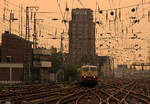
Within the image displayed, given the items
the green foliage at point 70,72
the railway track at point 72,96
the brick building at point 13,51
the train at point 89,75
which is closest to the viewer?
the railway track at point 72,96

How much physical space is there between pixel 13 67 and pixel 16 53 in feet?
19.6

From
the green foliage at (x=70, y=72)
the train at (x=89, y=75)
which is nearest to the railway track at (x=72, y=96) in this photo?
the train at (x=89, y=75)

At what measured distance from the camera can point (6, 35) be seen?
191 ft

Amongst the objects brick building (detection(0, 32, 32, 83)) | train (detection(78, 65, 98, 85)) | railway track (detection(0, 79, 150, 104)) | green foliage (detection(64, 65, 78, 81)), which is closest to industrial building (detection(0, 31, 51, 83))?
brick building (detection(0, 32, 32, 83))

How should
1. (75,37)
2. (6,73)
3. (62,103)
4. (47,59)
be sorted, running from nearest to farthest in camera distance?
1. (62,103)
2. (6,73)
3. (47,59)
4. (75,37)

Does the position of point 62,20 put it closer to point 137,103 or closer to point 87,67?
point 87,67

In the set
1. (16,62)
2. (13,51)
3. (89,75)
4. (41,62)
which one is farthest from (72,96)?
(41,62)

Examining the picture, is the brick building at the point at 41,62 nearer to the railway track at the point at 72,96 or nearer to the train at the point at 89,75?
the train at the point at 89,75

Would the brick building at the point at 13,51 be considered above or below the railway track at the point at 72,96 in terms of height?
above

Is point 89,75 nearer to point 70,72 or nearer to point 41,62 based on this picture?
point 70,72

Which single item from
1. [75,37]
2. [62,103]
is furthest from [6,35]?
A: [75,37]

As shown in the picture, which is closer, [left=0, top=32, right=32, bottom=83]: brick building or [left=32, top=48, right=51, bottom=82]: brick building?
[left=0, top=32, right=32, bottom=83]: brick building

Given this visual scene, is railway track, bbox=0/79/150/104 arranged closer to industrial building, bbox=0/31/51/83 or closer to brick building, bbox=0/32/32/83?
industrial building, bbox=0/31/51/83

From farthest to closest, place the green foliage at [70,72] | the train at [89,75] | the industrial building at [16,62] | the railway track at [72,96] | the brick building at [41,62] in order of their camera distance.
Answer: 1. the green foliage at [70,72]
2. the brick building at [41,62]
3. the industrial building at [16,62]
4. the train at [89,75]
5. the railway track at [72,96]
